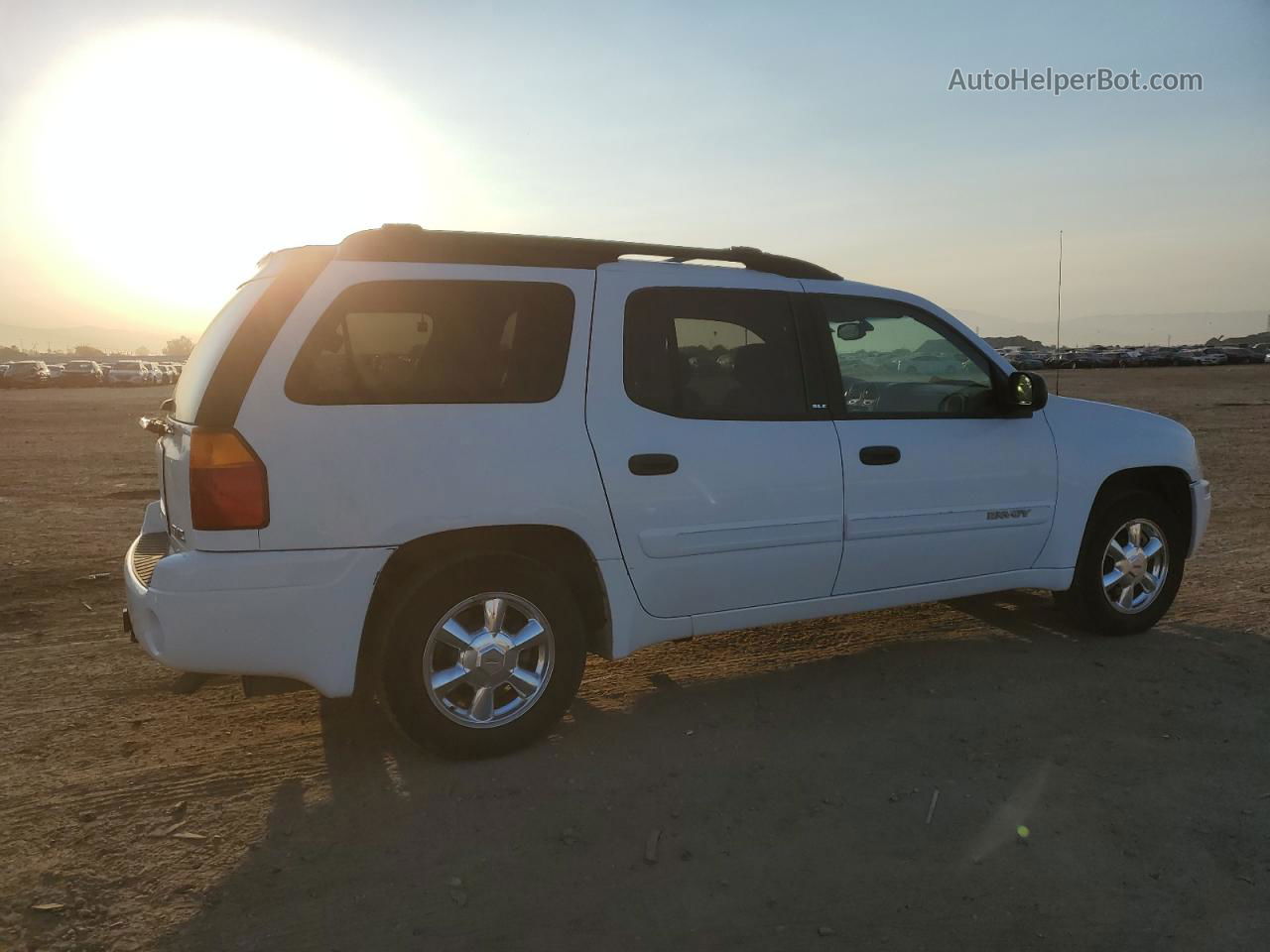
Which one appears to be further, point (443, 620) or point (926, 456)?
point (926, 456)

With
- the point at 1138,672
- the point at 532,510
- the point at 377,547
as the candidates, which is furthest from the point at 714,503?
the point at 1138,672

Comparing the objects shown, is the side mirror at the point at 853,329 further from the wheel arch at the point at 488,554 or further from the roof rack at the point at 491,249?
the wheel arch at the point at 488,554

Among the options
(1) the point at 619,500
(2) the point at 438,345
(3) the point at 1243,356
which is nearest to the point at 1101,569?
(1) the point at 619,500

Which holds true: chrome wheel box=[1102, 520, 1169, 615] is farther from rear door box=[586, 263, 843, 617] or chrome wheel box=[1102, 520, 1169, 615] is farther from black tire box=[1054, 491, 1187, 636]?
rear door box=[586, 263, 843, 617]

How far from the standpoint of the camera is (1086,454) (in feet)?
16.3

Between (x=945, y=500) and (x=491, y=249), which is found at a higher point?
(x=491, y=249)

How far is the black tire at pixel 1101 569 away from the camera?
509cm

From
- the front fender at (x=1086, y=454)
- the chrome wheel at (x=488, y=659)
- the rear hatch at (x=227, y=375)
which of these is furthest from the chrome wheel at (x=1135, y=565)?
the rear hatch at (x=227, y=375)

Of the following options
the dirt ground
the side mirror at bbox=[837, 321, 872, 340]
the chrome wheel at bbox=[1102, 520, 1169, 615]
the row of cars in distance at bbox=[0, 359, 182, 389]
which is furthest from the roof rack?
the row of cars in distance at bbox=[0, 359, 182, 389]

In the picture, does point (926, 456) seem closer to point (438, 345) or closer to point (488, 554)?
point (488, 554)

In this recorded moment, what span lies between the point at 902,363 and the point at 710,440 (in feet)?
4.18

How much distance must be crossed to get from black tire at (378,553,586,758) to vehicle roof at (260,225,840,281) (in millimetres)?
1149

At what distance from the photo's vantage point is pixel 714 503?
156 inches

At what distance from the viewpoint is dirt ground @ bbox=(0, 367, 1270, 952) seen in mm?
2693
